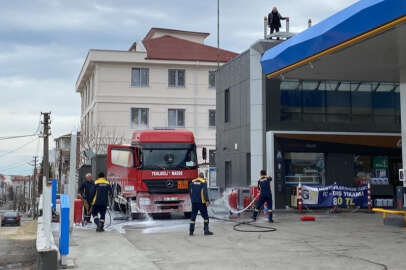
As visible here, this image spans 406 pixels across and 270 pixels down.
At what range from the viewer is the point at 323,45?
14.2 meters

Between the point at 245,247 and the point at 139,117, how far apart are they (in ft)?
108

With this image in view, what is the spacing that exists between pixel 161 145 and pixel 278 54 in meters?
5.59

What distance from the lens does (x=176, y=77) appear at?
4591cm

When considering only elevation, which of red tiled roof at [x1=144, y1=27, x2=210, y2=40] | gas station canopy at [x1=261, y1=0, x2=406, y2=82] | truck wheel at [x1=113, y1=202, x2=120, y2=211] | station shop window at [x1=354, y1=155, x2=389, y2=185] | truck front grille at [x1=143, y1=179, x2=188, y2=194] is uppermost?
red tiled roof at [x1=144, y1=27, x2=210, y2=40]

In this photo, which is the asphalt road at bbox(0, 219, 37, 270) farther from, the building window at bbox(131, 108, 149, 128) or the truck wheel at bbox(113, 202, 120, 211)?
the building window at bbox(131, 108, 149, 128)

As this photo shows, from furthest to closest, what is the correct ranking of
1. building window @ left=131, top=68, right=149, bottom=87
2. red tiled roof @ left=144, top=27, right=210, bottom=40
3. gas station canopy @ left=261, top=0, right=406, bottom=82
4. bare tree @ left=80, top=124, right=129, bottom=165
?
red tiled roof @ left=144, top=27, right=210, bottom=40
building window @ left=131, top=68, right=149, bottom=87
bare tree @ left=80, top=124, right=129, bottom=165
gas station canopy @ left=261, top=0, right=406, bottom=82

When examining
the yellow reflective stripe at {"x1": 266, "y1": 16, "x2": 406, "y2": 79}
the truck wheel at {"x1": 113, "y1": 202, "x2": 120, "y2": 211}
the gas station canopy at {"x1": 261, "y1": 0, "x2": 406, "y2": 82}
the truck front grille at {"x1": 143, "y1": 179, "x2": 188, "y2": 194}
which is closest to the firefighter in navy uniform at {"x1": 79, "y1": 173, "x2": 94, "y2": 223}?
the truck front grille at {"x1": 143, "y1": 179, "x2": 188, "y2": 194}

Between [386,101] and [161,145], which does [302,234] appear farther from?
[386,101]

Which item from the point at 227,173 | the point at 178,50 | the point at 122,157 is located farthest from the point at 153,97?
the point at 122,157

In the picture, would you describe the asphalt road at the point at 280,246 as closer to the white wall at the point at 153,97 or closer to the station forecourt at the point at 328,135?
the station forecourt at the point at 328,135

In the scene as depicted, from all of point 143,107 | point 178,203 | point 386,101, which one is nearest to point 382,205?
point 386,101

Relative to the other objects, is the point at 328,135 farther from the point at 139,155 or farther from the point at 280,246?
the point at 280,246

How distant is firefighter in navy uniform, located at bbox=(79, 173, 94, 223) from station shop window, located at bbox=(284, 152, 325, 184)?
10.0 m

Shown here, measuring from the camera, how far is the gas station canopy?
39.7 ft
